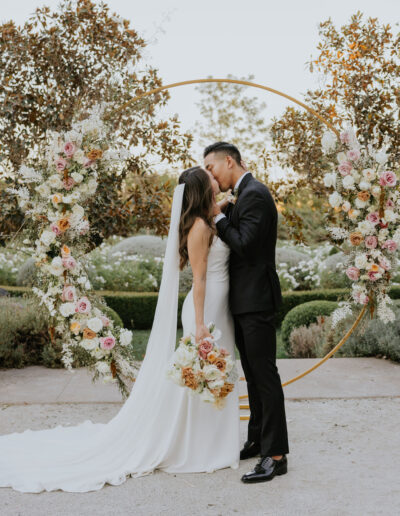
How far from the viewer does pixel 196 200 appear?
12.4 feet

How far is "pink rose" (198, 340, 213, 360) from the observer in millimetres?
3523

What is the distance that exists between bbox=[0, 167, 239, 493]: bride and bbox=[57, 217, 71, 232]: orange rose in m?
0.92

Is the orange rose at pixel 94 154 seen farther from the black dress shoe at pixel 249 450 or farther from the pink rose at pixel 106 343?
the black dress shoe at pixel 249 450

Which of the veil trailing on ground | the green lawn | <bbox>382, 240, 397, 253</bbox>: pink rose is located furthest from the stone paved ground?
the green lawn

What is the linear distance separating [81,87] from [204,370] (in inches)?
182

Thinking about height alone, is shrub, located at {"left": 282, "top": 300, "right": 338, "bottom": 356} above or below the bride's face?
below

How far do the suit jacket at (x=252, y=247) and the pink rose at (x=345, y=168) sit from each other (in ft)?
3.67

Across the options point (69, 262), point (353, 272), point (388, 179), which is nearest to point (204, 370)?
point (69, 262)

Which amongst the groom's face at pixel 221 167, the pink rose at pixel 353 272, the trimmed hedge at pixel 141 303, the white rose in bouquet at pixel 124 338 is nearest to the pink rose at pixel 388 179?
the pink rose at pixel 353 272

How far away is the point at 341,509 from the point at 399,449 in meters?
1.12

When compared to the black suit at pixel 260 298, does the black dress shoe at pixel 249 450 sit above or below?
below

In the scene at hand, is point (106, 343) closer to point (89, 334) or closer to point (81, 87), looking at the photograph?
point (89, 334)

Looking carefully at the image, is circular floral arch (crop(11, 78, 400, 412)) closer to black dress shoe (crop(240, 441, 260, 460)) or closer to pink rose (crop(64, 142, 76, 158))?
pink rose (crop(64, 142, 76, 158))

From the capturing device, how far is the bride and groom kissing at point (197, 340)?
3713 millimetres
